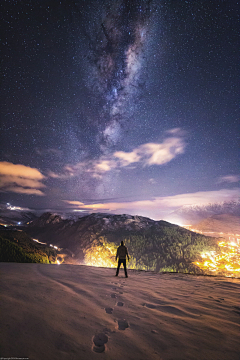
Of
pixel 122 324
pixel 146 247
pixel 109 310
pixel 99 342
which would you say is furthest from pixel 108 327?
pixel 146 247

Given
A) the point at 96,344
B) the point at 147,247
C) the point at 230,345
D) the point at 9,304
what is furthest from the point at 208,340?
the point at 147,247

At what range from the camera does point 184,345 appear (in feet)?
6.82

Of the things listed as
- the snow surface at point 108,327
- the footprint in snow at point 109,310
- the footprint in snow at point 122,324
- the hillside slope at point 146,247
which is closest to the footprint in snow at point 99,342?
the snow surface at point 108,327

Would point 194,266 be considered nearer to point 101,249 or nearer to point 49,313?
point 101,249

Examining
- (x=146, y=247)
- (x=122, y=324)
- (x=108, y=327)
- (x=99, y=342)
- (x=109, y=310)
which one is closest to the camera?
(x=99, y=342)

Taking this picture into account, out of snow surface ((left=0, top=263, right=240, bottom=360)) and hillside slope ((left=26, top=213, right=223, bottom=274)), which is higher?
snow surface ((left=0, top=263, right=240, bottom=360))

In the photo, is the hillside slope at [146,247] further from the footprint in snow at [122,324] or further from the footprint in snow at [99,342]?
the footprint in snow at [99,342]

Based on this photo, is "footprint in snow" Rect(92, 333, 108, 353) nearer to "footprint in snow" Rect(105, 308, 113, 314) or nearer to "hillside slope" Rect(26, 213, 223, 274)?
"footprint in snow" Rect(105, 308, 113, 314)

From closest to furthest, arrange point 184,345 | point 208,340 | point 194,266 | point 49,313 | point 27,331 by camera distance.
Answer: point 27,331, point 184,345, point 208,340, point 49,313, point 194,266

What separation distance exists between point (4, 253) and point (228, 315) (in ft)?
35.9

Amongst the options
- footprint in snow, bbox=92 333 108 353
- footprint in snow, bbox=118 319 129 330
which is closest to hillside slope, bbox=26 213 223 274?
footprint in snow, bbox=118 319 129 330

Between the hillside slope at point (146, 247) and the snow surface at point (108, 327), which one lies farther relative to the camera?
the hillside slope at point (146, 247)

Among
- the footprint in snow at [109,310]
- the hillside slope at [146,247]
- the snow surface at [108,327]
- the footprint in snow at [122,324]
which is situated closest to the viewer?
the snow surface at [108,327]

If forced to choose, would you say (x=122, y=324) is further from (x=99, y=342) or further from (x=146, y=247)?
(x=146, y=247)
